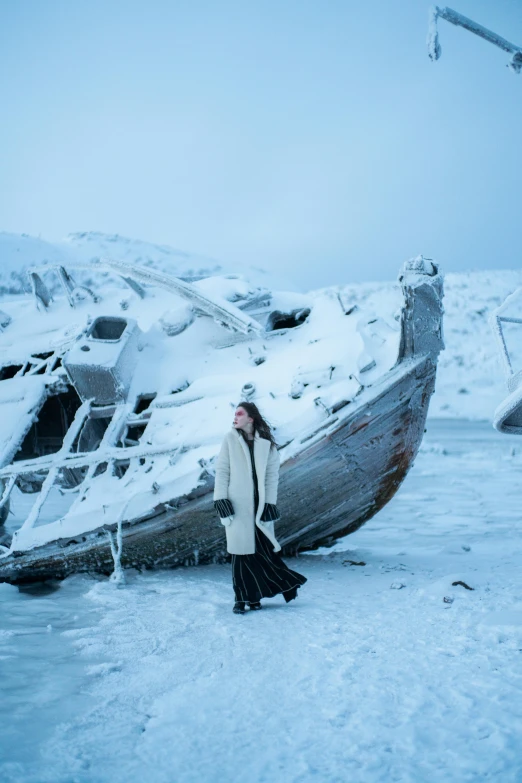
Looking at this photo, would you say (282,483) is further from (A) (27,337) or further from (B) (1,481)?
(A) (27,337)

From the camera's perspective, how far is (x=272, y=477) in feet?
12.7

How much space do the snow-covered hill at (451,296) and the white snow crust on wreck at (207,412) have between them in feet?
21.3

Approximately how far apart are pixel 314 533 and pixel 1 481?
278 cm

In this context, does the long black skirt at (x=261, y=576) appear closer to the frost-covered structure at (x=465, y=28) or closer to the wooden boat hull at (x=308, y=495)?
the wooden boat hull at (x=308, y=495)

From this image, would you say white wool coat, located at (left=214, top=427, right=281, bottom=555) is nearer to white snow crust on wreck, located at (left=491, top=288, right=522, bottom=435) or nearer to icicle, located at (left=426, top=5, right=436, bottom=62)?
white snow crust on wreck, located at (left=491, top=288, right=522, bottom=435)

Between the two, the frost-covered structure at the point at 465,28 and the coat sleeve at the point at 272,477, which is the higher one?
the frost-covered structure at the point at 465,28

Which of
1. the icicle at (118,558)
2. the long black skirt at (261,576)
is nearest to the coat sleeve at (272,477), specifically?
the long black skirt at (261,576)

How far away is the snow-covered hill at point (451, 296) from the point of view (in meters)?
20.0

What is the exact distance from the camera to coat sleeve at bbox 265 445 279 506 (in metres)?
3.82

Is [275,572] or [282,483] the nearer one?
[275,572]

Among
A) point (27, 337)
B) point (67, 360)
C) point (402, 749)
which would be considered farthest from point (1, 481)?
point (402, 749)

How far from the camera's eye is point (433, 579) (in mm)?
4340

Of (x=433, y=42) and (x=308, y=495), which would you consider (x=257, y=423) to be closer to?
(x=308, y=495)

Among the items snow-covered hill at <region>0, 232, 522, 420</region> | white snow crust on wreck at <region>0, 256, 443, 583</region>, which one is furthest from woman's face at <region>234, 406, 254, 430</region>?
snow-covered hill at <region>0, 232, 522, 420</region>
